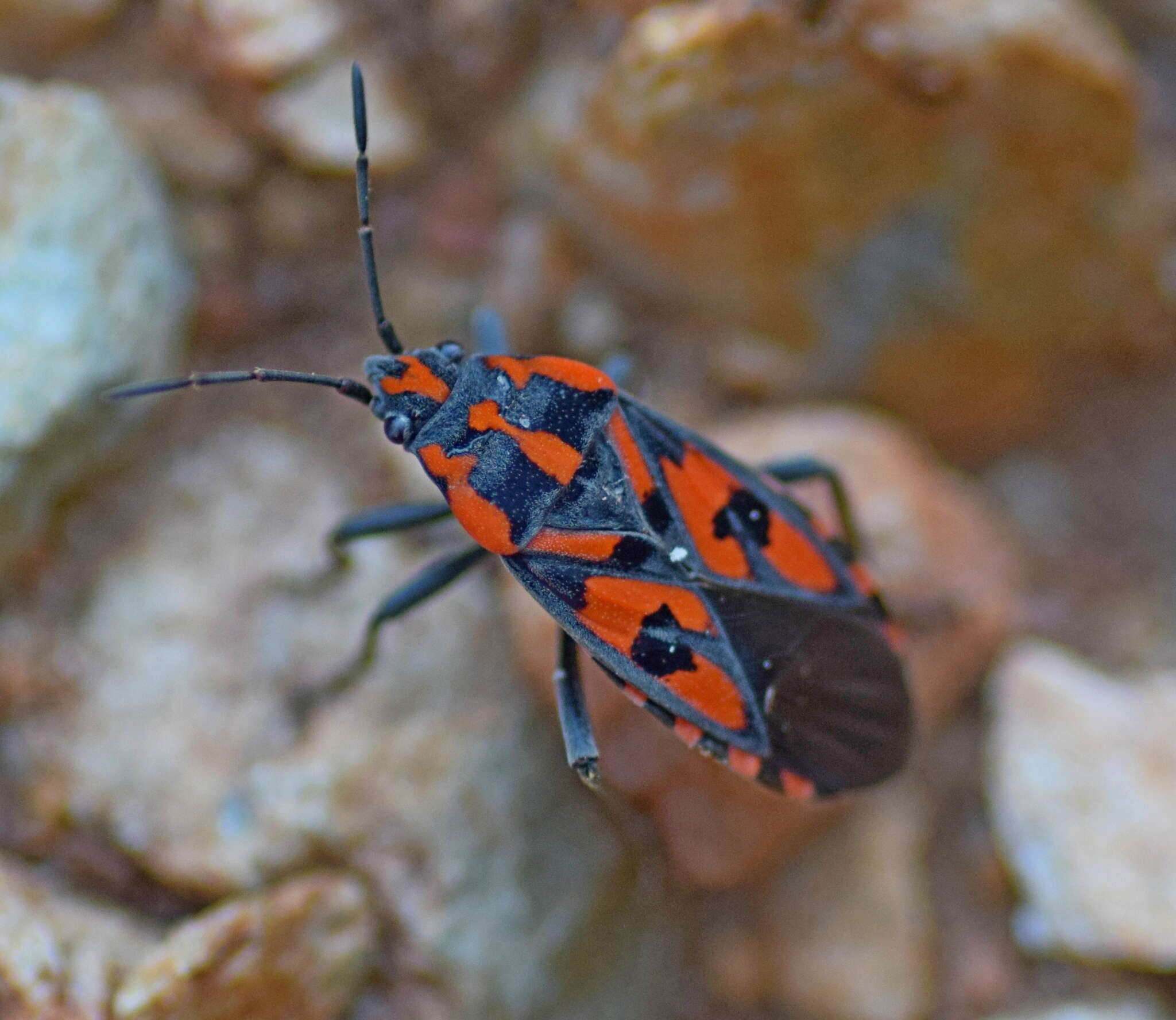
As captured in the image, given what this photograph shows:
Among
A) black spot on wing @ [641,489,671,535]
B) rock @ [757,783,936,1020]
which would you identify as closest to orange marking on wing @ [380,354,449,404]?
black spot on wing @ [641,489,671,535]

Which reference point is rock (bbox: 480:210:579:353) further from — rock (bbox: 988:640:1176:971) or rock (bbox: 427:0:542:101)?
rock (bbox: 988:640:1176:971)

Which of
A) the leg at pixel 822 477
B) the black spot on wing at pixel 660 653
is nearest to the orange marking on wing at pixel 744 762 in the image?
the black spot on wing at pixel 660 653

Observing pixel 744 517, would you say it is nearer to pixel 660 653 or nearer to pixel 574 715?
pixel 660 653

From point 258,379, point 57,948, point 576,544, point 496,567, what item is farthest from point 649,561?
point 57,948

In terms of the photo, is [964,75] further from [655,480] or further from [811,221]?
[655,480]

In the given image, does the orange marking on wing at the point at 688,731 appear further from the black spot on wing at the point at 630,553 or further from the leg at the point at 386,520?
the leg at the point at 386,520

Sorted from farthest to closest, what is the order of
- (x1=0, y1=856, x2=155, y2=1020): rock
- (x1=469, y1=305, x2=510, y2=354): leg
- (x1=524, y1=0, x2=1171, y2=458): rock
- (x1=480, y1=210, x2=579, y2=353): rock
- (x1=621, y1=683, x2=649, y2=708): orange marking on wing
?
(x1=480, y1=210, x2=579, y2=353): rock
(x1=469, y1=305, x2=510, y2=354): leg
(x1=524, y1=0, x2=1171, y2=458): rock
(x1=621, y1=683, x2=649, y2=708): orange marking on wing
(x1=0, y1=856, x2=155, y2=1020): rock
